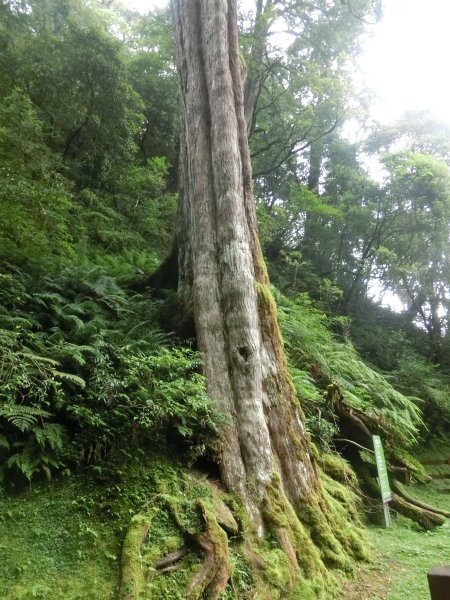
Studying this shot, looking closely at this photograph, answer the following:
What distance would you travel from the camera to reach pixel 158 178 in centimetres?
1090

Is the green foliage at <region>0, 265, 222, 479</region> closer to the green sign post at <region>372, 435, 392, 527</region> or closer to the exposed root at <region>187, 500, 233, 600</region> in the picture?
the exposed root at <region>187, 500, 233, 600</region>

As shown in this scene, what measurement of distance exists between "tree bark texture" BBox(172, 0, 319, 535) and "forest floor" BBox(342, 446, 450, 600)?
957 millimetres

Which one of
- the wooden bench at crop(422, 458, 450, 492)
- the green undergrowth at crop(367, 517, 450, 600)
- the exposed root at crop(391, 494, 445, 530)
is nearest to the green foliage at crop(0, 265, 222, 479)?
the green undergrowth at crop(367, 517, 450, 600)

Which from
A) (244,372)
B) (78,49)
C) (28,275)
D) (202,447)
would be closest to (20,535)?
(202,447)

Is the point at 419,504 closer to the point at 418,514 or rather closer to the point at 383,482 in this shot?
the point at 418,514

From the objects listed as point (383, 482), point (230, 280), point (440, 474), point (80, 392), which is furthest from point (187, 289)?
point (440, 474)

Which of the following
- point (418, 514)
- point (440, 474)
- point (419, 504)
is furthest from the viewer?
point (440, 474)

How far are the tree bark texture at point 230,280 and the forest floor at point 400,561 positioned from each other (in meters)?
0.96

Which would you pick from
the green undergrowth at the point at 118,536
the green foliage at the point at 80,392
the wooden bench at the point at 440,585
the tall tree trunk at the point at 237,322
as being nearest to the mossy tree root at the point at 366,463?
the tall tree trunk at the point at 237,322

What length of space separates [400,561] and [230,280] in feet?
12.6

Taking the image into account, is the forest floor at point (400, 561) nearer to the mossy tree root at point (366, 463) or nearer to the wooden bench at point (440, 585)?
the mossy tree root at point (366, 463)

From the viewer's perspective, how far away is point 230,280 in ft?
17.1

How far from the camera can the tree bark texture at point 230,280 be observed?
4590 millimetres

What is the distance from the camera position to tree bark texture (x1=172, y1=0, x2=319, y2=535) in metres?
4.59
